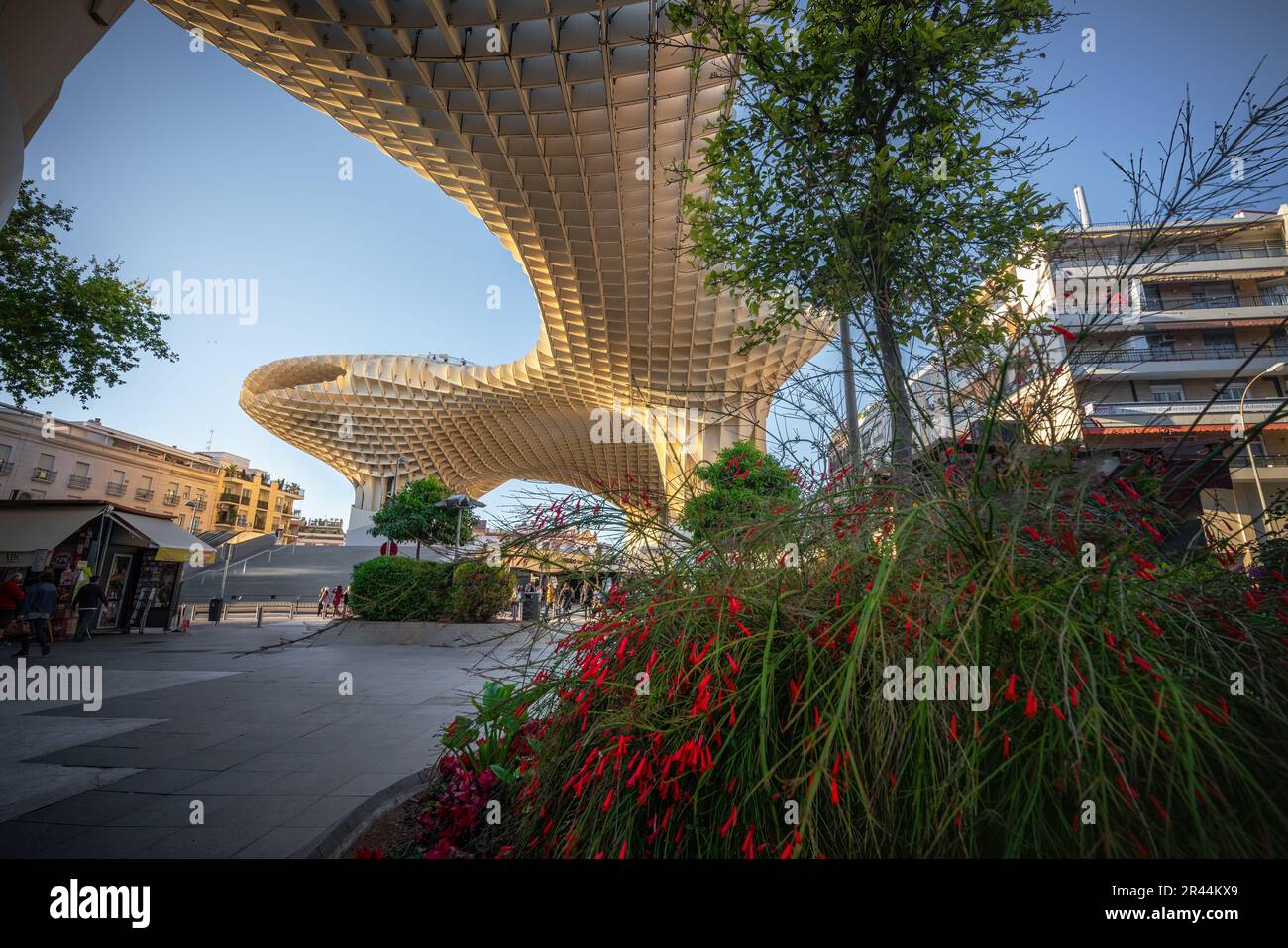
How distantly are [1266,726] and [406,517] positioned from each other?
28838 millimetres

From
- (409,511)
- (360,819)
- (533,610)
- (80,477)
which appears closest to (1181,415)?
(533,610)

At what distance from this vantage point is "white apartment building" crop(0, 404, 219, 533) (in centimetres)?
2888

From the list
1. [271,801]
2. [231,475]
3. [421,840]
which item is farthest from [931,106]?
[231,475]

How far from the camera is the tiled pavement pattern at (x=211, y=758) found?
2605mm

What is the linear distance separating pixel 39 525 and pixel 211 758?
1178cm

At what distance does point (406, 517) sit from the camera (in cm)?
2728

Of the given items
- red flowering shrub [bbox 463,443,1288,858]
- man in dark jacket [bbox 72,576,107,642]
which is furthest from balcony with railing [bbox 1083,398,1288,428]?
man in dark jacket [bbox 72,576,107,642]

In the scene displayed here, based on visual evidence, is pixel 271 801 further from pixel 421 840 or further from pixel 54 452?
pixel 54 452

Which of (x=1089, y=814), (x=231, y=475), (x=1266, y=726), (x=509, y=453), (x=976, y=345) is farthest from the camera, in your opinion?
(x=231, y=475)

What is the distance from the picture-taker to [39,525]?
1152cm

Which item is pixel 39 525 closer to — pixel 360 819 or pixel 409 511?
pixel 360 819

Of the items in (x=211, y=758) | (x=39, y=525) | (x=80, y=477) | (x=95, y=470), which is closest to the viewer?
(x=211, y=758)

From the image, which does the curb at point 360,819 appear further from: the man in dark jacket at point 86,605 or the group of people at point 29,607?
the man in dark jacket at point 86,605

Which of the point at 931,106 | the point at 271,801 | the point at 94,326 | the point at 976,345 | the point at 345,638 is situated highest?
the point at 94,326
